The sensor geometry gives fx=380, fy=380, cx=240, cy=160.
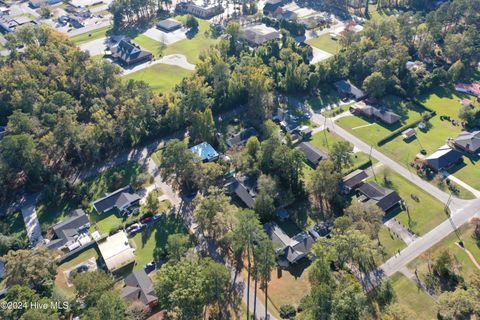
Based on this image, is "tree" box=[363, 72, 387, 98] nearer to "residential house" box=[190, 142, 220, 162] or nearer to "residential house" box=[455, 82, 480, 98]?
"residential house" box=[455, 82, 480, 98]

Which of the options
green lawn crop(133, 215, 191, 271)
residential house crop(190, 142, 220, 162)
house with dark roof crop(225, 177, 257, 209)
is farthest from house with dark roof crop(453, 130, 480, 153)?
green lawn crop(133, 215, 191, 271)

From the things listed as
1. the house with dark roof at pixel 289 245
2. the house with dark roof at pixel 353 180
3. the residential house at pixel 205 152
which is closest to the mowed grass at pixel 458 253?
the house with dark roof at pixel 289 245

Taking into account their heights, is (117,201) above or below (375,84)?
below

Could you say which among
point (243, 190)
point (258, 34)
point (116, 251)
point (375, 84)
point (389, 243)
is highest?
point (375, 84)

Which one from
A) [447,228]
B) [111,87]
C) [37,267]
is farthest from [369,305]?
[111,87]

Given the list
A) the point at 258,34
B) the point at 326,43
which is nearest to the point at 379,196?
the point at 326,43

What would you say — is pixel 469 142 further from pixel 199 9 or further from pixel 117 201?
pixel 199 9

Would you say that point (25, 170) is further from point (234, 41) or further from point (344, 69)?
point (344, 69)
